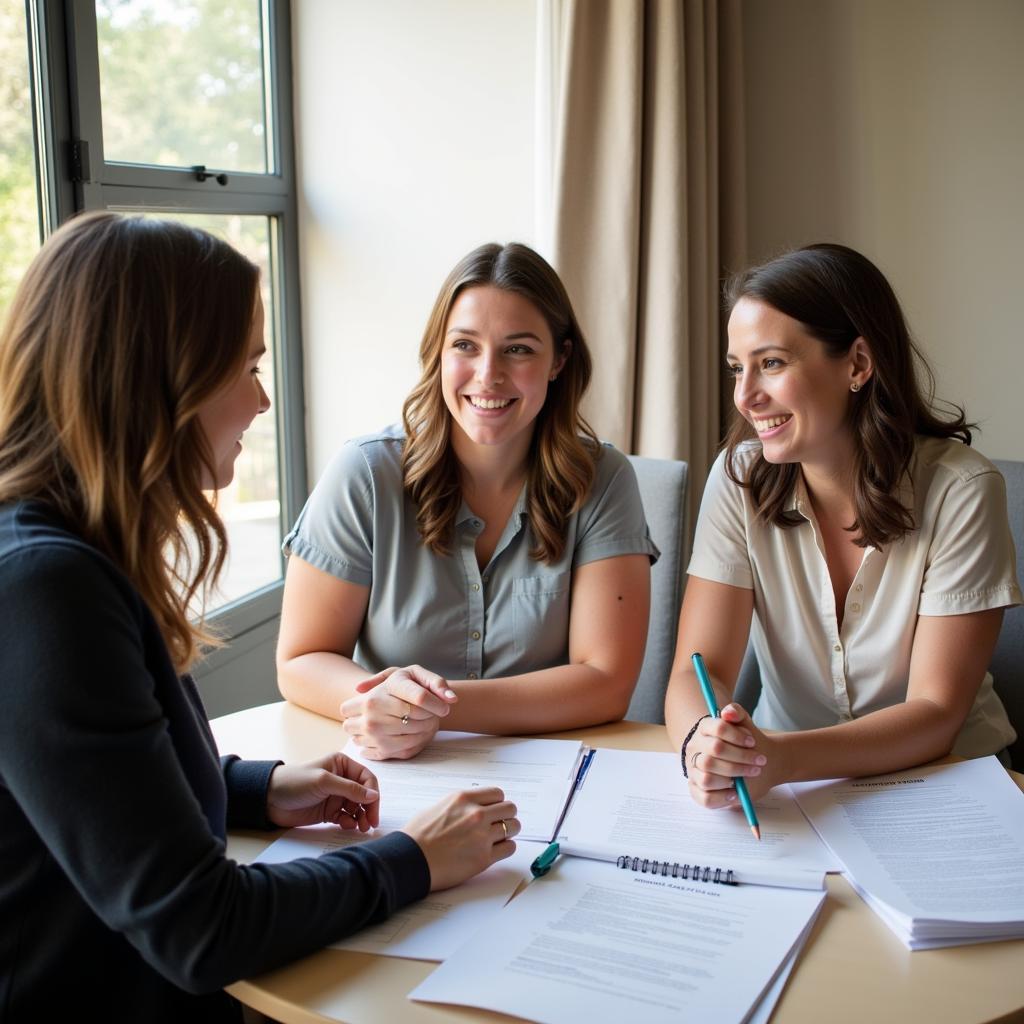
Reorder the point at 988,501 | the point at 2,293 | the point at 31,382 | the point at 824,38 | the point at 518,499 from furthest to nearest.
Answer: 1. the point at 824,38
2. the point at 2,293
3. the point at 518,499
4. the point at 988,501
5. the point at 31,382

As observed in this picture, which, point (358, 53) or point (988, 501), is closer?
point (988, 501)

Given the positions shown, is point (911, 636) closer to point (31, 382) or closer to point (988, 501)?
point (988, 501)

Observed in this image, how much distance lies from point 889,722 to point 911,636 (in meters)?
0.27

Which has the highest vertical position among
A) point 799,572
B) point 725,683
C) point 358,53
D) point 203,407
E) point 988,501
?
point 358,53

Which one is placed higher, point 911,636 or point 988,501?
point 988,501

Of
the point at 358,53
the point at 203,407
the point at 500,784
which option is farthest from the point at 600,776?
the point at 358,53

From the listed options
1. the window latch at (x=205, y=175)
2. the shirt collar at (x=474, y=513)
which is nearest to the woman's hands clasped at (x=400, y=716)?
the shirt collar at (x=474, y=513)

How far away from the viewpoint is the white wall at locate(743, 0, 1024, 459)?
8.91 ft

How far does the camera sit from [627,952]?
0.96m

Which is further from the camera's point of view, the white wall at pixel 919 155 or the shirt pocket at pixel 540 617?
the white wall at pixel 919 155

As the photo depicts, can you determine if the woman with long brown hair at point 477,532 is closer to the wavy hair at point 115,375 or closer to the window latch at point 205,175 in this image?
the wavy hair at point 115,375

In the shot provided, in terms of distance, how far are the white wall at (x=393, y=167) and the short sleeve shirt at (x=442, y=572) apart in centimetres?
126

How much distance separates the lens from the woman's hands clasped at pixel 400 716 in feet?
4.50

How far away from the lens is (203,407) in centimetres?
98
